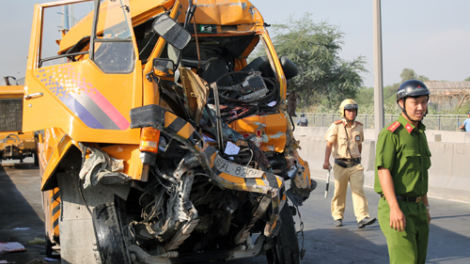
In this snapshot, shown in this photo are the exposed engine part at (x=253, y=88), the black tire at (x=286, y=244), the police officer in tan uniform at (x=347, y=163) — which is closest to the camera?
the black tire at (x=286, y=244)

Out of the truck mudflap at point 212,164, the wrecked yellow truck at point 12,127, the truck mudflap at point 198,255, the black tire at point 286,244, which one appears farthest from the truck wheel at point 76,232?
the wrecked yellow truck at point 12,127

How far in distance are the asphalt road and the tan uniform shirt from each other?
3.59 ft

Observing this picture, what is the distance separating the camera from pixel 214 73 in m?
6.23

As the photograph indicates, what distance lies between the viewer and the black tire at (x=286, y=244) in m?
4.91

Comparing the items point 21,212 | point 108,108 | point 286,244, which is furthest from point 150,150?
point 21,212

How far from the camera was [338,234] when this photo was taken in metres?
7.14

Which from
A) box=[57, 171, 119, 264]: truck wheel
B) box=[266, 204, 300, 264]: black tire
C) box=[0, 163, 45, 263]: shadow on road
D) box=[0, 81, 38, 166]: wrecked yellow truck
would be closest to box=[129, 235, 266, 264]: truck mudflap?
box=[266, 204, 300, 264]: black tire

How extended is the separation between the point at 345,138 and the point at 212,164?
4.41 metres

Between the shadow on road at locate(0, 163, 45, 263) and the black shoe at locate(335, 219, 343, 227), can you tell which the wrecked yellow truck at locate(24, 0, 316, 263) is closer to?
the shadow on road at locate(0, 163, 45, 263)

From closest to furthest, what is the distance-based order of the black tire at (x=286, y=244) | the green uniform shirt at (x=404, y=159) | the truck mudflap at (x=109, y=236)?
the green uniform shirt at (x=404, y=159) → the truck mudflap at (x=109, y=236) → the black tire at (x=286, y=244)

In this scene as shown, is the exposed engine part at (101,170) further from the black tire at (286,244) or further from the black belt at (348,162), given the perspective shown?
the black belt at (348,162)

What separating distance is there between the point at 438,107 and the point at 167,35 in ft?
97.9

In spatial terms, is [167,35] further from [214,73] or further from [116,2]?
[214,73]

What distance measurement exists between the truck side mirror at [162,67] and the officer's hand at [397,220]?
2.14m
